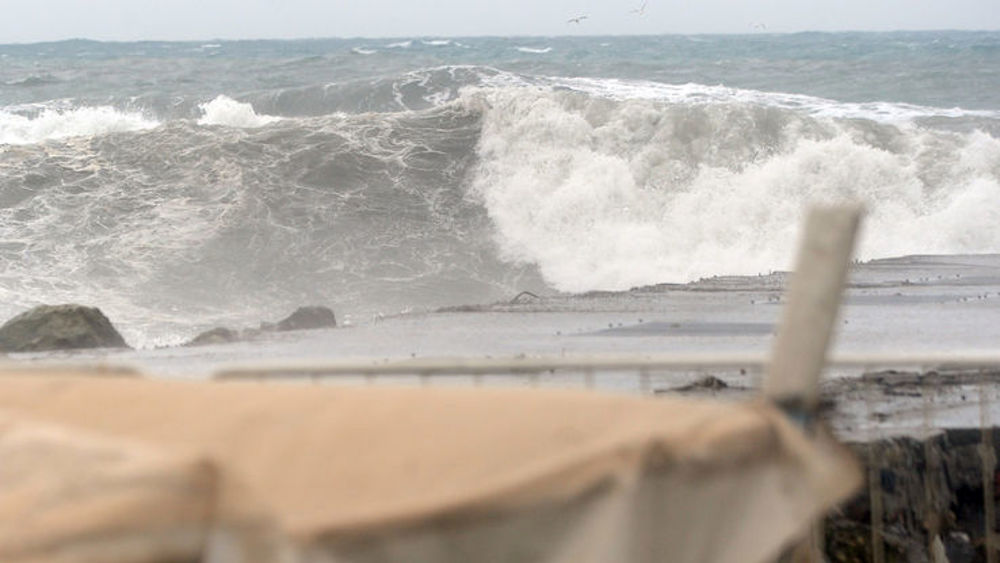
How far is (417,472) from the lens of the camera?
244 cm

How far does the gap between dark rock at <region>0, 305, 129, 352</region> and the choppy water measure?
394cm

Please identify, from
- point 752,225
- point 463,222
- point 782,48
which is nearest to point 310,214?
point 463,222

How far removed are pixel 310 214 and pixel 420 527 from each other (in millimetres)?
24637

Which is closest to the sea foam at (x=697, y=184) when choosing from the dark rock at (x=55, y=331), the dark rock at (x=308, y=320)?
the dark rock at (x=308, y=320)

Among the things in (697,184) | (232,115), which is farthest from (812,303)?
(232,115)

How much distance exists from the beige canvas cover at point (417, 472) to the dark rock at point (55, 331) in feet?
37.4

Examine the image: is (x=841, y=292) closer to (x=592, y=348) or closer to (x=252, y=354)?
(x=592, y=348)

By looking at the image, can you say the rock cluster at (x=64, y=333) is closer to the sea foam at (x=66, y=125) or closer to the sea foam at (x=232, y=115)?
the sea foam at (x=66, y=125)

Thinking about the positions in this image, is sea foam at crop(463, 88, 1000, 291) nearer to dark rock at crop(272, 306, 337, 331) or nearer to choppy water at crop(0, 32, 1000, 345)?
choppy water at crop(0, 32, 1000, 345)

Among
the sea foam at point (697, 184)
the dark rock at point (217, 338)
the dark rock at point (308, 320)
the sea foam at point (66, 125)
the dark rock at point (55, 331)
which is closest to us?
the dark rock at point (55, 331)

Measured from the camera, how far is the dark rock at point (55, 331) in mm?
13953

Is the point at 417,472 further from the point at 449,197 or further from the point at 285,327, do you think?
the point at 449,197

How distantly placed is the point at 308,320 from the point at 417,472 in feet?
43.5

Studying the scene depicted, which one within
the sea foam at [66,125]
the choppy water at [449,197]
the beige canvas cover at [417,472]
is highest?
the beige canvas cover at [417,472]
